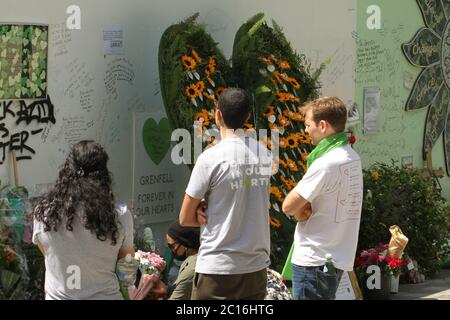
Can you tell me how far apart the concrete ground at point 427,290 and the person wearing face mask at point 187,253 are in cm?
378

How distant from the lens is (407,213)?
9.25 metres

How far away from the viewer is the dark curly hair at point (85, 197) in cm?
427

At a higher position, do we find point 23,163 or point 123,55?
point 123,55

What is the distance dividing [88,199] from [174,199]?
395cm

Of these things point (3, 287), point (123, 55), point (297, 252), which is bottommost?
point (3, 287)

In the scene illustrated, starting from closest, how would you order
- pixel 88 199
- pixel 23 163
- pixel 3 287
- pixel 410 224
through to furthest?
pixel 88 199 → pixel 3 287 → pixel 23 163 → pixel 410 224

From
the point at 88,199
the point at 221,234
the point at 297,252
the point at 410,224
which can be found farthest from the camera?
the point at 410,224

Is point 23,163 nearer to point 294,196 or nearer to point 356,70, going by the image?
point 294,196

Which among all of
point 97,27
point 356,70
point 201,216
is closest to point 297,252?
point 201,216

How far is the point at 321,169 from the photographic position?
16.2 feet

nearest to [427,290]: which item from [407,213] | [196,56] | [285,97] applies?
[407,213]

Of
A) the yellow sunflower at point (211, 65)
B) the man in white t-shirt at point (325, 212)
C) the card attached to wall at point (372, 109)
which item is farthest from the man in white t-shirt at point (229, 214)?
the card attached to wall at point (372, 109)

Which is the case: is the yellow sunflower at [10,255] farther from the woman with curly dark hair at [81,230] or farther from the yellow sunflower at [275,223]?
the yellow sunflower at [275,223]

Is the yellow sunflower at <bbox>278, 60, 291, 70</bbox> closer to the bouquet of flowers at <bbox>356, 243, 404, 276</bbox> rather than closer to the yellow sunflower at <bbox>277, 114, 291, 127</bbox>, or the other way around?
the yellow sunflower at <bbox>277, 114, 291, 127</bbox>
